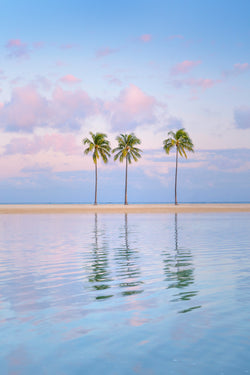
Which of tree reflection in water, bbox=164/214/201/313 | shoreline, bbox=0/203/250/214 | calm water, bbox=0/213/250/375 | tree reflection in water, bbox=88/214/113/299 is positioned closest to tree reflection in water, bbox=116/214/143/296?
calm water, bbox=0/213/250/375

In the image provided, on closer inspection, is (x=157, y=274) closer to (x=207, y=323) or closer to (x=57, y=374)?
(x=207, y=323)

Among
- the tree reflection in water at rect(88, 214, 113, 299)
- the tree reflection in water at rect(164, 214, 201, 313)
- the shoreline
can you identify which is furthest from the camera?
the shoreline

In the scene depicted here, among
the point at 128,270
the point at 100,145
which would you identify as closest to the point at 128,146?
the point at 100,145

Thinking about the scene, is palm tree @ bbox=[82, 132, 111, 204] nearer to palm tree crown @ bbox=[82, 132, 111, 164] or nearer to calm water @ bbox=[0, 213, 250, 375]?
palm tree crown @ bbox=[82, 132, 111, 164]

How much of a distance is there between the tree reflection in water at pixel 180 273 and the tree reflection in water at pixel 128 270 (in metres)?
0.77

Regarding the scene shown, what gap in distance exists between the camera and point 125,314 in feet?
22.7

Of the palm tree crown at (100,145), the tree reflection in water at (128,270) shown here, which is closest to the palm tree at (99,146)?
the palm tree crown at (100,145)

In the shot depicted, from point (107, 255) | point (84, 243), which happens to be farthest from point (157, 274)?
point (84, 243)

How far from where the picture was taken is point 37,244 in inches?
701

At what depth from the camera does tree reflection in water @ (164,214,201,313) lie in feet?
26.9

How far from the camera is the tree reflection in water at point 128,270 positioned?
889 cm

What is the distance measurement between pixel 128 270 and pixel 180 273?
145 cm

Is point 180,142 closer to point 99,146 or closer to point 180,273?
point 99,146

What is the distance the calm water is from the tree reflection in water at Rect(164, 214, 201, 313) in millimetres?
24
